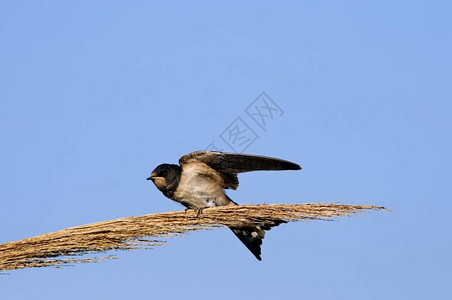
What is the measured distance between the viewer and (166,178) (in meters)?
6.34

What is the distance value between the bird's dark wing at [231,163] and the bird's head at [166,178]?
0.18m

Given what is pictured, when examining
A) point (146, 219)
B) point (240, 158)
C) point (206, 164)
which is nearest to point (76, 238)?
point (146, 219)

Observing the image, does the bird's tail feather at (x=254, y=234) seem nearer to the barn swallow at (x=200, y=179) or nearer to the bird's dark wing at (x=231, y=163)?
the barn swallow at (x=200, y=179)

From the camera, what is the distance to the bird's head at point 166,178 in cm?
633

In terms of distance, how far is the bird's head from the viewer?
20.8ft

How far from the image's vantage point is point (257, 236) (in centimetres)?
560

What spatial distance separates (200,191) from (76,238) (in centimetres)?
243

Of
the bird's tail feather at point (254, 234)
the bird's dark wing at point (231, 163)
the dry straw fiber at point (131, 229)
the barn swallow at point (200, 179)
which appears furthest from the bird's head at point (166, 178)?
the dry straw fiber at point (131, 229)

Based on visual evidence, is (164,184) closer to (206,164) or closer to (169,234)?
(206,164)

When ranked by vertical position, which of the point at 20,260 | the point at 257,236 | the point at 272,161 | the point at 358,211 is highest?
the point at 272,161

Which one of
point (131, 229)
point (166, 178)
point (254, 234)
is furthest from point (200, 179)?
point (131, 229)

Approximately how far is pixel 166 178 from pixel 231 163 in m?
0.69

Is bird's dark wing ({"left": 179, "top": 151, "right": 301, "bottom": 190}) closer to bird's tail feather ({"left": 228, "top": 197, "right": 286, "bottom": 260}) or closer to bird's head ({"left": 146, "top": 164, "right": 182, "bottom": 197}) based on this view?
bird's head ({"left": 146, "top": 164, "right": 182, "bottom": 197})

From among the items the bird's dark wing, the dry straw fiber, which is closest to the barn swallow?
the bird's dark wing
